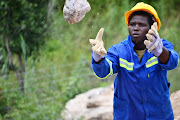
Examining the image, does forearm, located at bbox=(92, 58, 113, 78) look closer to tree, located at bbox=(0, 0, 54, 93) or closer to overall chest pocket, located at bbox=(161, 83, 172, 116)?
overall chest pocket, located at bbox=(161, 83, 172, 116)

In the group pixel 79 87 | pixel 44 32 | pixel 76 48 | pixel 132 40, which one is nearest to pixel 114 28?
pixel 76 48

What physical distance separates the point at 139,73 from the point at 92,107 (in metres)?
2.21

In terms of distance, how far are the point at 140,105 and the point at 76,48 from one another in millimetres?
5322

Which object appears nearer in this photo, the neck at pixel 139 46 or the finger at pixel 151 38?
the finger at pixel 151 38

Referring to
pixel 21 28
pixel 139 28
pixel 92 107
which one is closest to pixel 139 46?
pixel 139 28

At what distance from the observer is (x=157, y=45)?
66.9 inches

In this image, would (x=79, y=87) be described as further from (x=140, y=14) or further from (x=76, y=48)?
(x=140, y=14)

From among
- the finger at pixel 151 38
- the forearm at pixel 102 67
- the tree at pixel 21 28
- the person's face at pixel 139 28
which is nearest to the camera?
the finger at pixel 151 38

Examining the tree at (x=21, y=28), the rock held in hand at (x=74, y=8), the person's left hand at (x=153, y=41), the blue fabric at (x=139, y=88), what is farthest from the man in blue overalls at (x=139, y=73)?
the tree at (x=21, y=28)

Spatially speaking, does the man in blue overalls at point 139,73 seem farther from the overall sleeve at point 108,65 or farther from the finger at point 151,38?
the finger at point 151,38

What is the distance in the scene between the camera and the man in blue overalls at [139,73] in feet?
6.42

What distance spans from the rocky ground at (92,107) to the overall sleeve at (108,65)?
167cm

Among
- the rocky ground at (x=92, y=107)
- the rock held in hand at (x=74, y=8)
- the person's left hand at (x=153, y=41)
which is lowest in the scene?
the rocky ground at (x=92, y=107)

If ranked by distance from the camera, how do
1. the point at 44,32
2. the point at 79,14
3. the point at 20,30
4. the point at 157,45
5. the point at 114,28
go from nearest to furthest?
the point at 157,45
the point at 79,14
the point at 20,30
the point at 44,32
the point at 114,28
